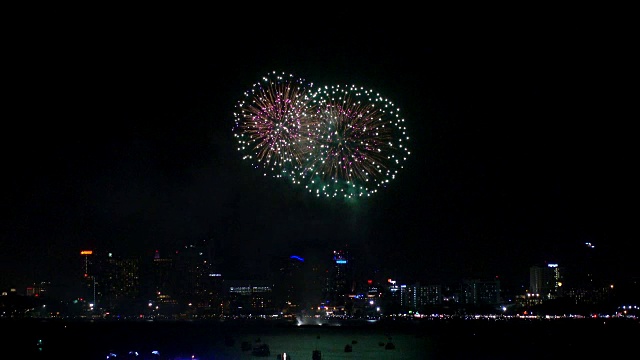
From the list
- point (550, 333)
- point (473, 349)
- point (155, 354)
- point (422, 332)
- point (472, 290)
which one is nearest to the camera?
point (155, 354)

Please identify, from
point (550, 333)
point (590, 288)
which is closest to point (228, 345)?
point (550, 333)

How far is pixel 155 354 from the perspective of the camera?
54.8m

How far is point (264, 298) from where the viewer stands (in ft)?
578

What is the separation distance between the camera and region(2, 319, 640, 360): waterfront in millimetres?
69500

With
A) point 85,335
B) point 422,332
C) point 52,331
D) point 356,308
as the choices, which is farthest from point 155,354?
point 356,308

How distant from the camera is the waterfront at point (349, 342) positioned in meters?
69.5

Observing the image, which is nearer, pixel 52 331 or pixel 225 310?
pixel 52 331

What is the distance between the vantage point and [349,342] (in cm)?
8981

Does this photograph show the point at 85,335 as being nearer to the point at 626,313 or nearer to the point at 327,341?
the point at 327,341

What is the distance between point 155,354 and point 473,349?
3546 cm

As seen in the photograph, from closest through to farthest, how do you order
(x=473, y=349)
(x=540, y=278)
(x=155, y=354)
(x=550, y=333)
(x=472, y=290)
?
(x=155, y=354) < (x=473, y=349) < (x=550, y=333) < (x=540, y=278) < (x=472, y=290)

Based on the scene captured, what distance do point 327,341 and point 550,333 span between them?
28.9m

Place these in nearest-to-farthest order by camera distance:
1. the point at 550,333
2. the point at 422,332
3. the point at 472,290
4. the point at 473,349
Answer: the point at 473,349
the point at 550,333
the point at 422,332
the point at 472,290

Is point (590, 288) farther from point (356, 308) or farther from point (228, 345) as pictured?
point (228, 345)
